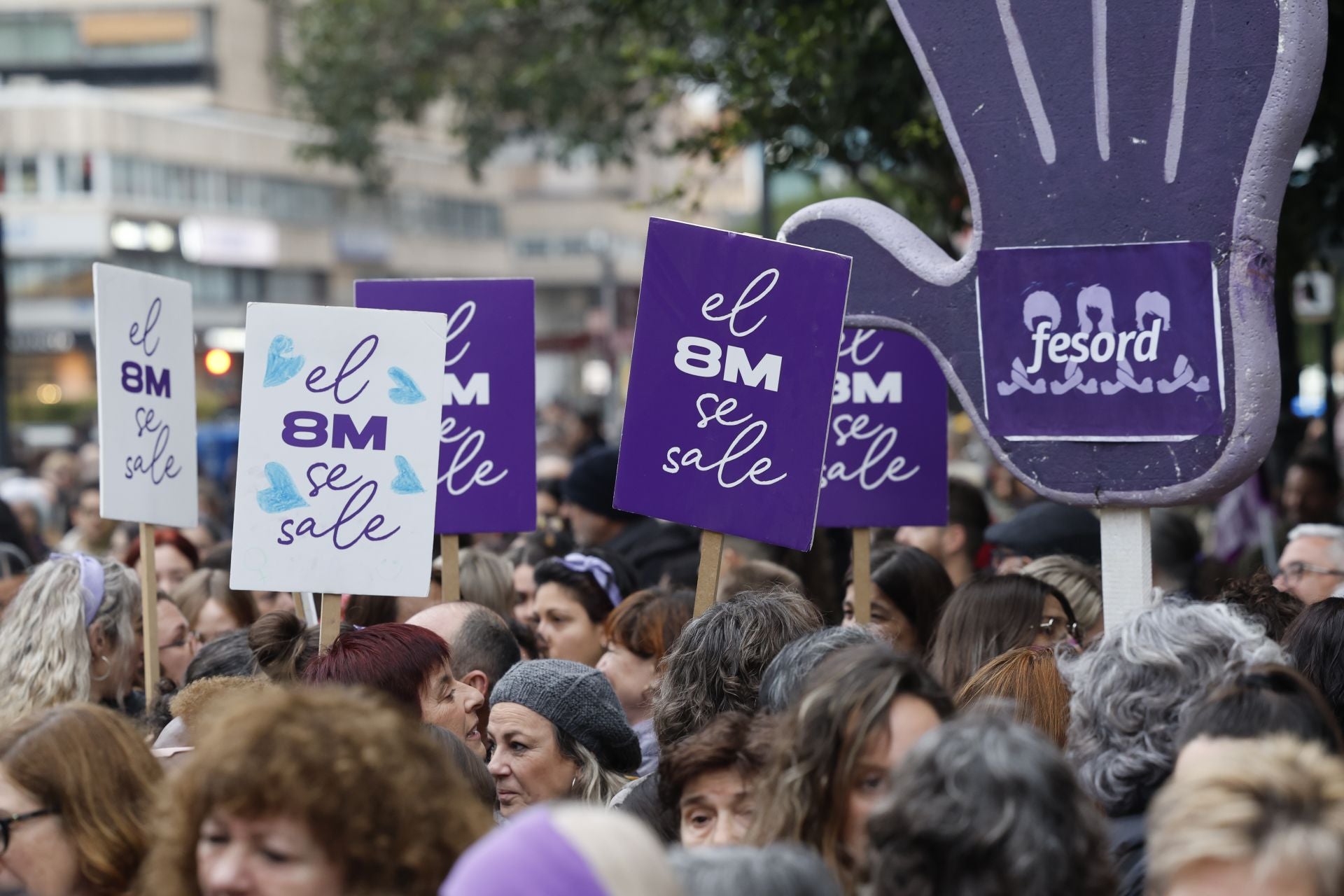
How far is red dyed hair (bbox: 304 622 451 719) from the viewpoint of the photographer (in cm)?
462

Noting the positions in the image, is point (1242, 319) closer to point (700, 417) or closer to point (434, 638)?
point (700, 417)

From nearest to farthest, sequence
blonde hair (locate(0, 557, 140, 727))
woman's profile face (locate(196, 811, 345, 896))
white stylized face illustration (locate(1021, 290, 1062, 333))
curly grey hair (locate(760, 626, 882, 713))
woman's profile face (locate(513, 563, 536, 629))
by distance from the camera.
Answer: woman's profile face (locate(196, 811, 345, 896)) < curly grey hair (locate(760, 626, 882, 713)) < white stylized face illustration (locate(1021, 290, 1062, 333)) < blonde hair (locate(0, 557, 140, 727)) < woman's profile face (locate(513, 563, 536, 629))

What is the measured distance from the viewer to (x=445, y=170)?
68.5 meters

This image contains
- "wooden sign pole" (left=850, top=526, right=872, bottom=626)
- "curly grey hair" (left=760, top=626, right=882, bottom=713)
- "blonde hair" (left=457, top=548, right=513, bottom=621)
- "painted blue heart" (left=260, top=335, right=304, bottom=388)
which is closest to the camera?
"curly grey hair" (left=760, top=626, right=882, bottom=713)

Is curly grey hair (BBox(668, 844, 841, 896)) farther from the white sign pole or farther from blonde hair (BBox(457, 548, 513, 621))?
blonde hair (BBox(457, 548, 513, 621))

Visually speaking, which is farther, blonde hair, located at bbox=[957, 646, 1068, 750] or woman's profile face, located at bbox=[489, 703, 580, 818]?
woman's profile face, located at bbox=[489, 703, 580, 818]

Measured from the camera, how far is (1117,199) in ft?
16.1

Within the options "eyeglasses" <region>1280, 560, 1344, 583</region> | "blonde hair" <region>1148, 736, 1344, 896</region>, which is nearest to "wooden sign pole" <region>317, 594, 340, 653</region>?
"blonde hair" <region>1148, 736, 1344, 896</region>

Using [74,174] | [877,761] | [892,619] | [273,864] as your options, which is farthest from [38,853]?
[74,174]

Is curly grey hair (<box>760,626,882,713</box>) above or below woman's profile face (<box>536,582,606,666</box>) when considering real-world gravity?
above

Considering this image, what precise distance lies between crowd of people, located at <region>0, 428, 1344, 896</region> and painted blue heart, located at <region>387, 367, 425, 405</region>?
685 mm

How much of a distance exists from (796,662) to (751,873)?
4.57ft

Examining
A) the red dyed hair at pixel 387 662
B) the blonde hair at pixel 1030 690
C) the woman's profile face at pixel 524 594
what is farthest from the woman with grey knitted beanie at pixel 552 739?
the woman's profile face at pixel 524 594

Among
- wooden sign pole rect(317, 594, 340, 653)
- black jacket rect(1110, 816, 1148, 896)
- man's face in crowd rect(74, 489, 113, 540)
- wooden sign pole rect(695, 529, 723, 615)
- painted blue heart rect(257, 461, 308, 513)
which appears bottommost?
man's face in crowd rect(74, 489, 113, 540)
